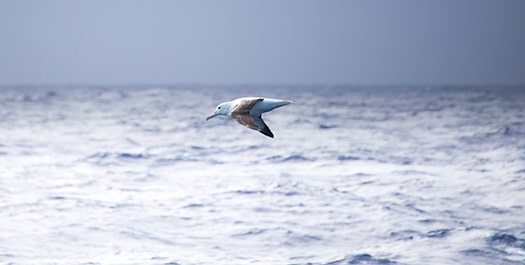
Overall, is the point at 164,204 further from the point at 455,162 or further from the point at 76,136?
the point at 76,136

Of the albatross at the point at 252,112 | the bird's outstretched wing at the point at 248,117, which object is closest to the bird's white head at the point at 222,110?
the albatross at the point at 252,112

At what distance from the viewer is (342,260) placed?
63.1ft

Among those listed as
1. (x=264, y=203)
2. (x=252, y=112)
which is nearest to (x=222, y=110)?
(x=252, y=112)

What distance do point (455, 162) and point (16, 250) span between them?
23986 mm

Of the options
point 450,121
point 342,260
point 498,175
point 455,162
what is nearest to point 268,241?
point 342,260

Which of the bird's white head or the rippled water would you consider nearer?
the bird's white head

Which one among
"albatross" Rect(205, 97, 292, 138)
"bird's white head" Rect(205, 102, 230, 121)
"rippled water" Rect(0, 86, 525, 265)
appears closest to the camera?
"albatross" Rect(205, 97, 292, 138)

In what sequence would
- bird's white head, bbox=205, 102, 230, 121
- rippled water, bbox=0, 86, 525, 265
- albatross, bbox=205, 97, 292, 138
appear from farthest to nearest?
rippled water, bbox=0, 86, 525, 265 < bird's white head, bbox=205, 102, 230, 121 < albatross, bbox=205, 97, 292, 138

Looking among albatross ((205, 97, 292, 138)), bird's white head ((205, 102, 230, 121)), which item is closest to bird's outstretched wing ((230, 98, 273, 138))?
albatross ((205, 97, 292, 138))

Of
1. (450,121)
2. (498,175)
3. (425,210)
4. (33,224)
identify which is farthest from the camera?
(450,121)

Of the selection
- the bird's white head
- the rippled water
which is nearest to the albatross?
the bird's white head

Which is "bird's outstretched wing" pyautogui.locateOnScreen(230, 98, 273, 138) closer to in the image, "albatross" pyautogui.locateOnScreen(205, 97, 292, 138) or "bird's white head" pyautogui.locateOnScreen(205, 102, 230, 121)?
"albatross" pyautogui.locateOnScreen(205, 97, 292, 138)

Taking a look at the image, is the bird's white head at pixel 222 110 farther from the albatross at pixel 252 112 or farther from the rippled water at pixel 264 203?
the rippled water at pixel 264 203

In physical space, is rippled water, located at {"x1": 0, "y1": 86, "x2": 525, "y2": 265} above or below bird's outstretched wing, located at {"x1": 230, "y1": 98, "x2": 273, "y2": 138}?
below
